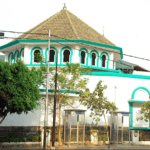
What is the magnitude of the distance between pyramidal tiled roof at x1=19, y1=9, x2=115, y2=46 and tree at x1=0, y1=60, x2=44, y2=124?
11.3 metres

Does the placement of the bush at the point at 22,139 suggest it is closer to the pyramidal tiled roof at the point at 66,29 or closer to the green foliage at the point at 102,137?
the green foliage at the point at 102,137

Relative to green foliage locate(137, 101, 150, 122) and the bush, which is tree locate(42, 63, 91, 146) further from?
green foliage locate(137, 101, 150, 122)

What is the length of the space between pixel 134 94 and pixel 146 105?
2958 mm

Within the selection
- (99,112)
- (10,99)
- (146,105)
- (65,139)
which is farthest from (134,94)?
(10,99)

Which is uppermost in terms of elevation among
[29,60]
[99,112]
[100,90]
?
[29,60]

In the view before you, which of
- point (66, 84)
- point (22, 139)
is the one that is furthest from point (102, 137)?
point (22, 139)

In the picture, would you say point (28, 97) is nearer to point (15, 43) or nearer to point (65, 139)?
point (65, 139)

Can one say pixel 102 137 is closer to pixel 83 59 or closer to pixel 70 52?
pixel 83 59

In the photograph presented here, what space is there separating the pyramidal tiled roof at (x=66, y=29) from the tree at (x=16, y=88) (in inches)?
443

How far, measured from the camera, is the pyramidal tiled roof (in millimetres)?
34391

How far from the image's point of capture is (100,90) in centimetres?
2597

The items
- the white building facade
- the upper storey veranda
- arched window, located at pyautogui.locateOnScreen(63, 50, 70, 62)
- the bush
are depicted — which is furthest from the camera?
arched window, located at pyautogui.locateOnScreen(63, 50, 70, 62)

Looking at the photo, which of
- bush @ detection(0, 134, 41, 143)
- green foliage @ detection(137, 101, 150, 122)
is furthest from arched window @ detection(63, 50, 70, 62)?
bush @ detection(0, 134, 41, 143)

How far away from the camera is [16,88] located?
2291 cm
